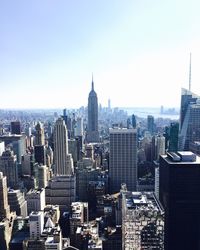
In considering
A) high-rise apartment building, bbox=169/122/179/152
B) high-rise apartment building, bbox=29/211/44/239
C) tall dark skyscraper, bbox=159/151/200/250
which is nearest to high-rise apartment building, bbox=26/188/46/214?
high-rise apartment building, bbox=29/211/44/239

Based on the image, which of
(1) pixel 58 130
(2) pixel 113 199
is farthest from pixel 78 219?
(1) pixel 58 130

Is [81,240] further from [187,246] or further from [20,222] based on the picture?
[187,246]

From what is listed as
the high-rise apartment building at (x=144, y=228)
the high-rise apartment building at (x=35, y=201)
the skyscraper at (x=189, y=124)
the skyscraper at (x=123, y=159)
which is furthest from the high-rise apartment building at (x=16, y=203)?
the skyscraper at (x=189, y=124)

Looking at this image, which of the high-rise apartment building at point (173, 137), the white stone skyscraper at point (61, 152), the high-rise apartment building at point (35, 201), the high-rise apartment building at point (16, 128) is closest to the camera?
the high-rise apartment building at point (35, 201)

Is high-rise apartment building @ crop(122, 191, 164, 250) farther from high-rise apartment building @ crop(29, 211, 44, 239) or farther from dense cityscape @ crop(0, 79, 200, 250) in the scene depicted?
high-rise apartment building @ crop(29, 211, 44, 239)

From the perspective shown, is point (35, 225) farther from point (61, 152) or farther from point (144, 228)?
point (61, 152)

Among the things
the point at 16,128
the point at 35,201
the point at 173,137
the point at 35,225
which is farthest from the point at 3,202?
the point at 16,128

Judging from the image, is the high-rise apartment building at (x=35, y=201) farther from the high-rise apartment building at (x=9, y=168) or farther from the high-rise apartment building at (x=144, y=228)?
the high-rise apartment building at (x=144, y=228)
